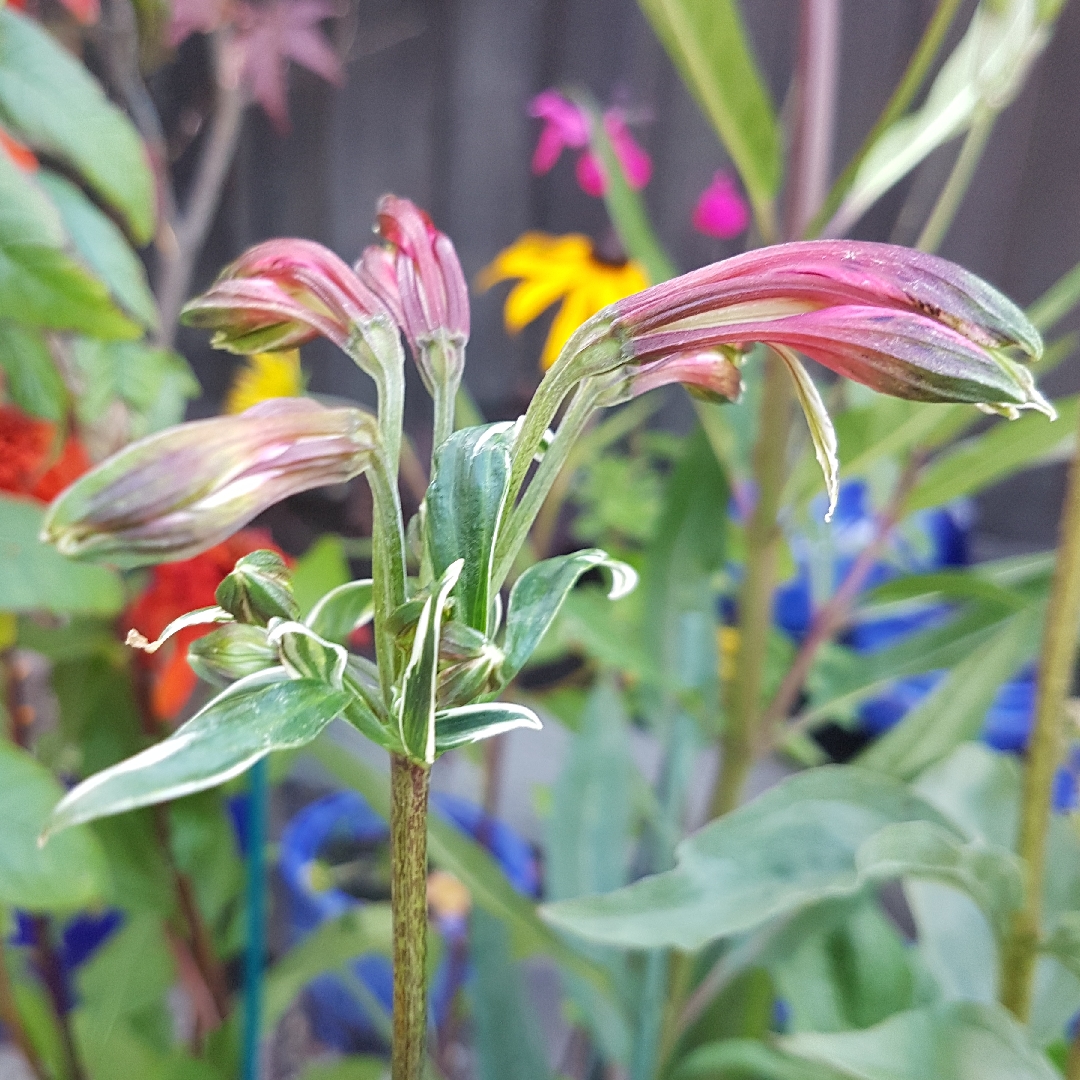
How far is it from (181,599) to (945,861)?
0.28 metres

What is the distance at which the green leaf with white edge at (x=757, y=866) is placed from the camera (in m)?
0.26

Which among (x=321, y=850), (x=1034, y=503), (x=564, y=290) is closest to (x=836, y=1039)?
(x=564, y=290)

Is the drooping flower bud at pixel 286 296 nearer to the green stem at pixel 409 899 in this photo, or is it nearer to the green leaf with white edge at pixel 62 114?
the green stem at pixel 409 899

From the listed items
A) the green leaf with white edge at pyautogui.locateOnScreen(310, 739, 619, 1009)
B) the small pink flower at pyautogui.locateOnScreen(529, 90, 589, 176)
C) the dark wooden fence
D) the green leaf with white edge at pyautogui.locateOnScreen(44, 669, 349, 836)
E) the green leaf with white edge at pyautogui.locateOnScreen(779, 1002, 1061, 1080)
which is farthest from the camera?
the dark wooden fence

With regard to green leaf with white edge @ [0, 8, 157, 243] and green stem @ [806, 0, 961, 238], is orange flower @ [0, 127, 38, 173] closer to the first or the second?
green leaf with white edge @ [0, 8, 157, 243]

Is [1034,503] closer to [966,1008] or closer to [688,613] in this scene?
[688,613]

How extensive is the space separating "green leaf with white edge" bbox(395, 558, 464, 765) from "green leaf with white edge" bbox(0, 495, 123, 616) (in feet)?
0.70

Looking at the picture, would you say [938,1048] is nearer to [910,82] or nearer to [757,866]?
[757,866]

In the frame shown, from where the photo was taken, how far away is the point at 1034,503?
1096 mm

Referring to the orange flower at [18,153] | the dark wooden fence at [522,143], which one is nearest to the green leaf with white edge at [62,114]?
the orange flower at [18,153]

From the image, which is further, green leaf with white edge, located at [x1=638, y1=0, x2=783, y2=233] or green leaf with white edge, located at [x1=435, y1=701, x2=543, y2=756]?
green leaf with white edge, located at [x1=638, y1=0, x2=783, y2=233]

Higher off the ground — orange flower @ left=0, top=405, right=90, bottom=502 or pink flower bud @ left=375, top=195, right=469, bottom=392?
pink flower bud @ left=375, top=195, right=469, bottom=392

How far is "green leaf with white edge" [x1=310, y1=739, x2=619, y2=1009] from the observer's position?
35 centimetres

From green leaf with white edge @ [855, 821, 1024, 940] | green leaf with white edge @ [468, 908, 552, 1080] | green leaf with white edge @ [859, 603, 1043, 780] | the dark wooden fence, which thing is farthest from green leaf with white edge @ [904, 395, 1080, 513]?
the dark wooden fence
